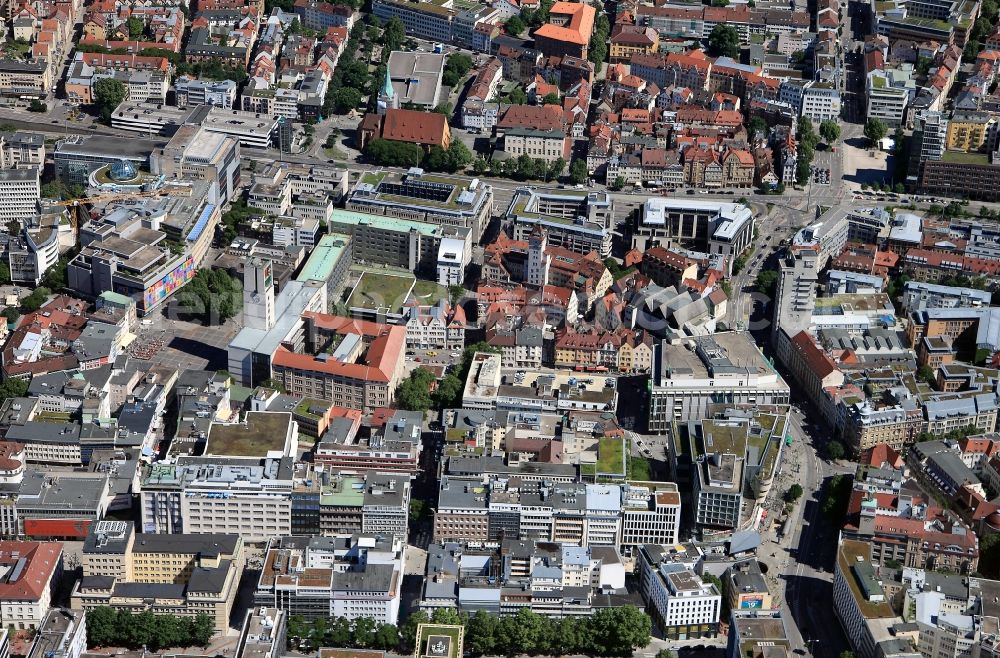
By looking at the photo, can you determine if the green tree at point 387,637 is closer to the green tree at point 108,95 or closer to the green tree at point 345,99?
the green tree at point 345,99

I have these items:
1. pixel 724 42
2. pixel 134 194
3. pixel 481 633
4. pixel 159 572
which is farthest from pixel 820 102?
pixel 159 572

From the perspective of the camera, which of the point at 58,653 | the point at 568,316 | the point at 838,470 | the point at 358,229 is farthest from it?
the point at 358,229

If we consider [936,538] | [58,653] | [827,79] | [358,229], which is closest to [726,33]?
[827,79]

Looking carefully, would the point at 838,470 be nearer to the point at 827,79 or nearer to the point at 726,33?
the point at 827,79

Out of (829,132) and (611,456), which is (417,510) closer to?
(611,456)

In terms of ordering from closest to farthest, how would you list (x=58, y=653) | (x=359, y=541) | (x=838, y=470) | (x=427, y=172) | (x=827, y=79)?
(x=58, y=653) → (x=359, y=541) → (x=838, y=470) → (x=427, y=172) → (x=827, y=79)

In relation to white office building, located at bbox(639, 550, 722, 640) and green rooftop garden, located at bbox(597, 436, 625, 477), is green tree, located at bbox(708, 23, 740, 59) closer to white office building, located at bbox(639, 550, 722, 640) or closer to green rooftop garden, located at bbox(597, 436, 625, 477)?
green rooftop garden, located at bbox(597, 436, 625, 477)

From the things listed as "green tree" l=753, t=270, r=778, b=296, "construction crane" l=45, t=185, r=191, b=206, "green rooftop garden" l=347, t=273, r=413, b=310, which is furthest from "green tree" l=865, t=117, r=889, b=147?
"construction crane" l=45, t=185, r=191, b=206
